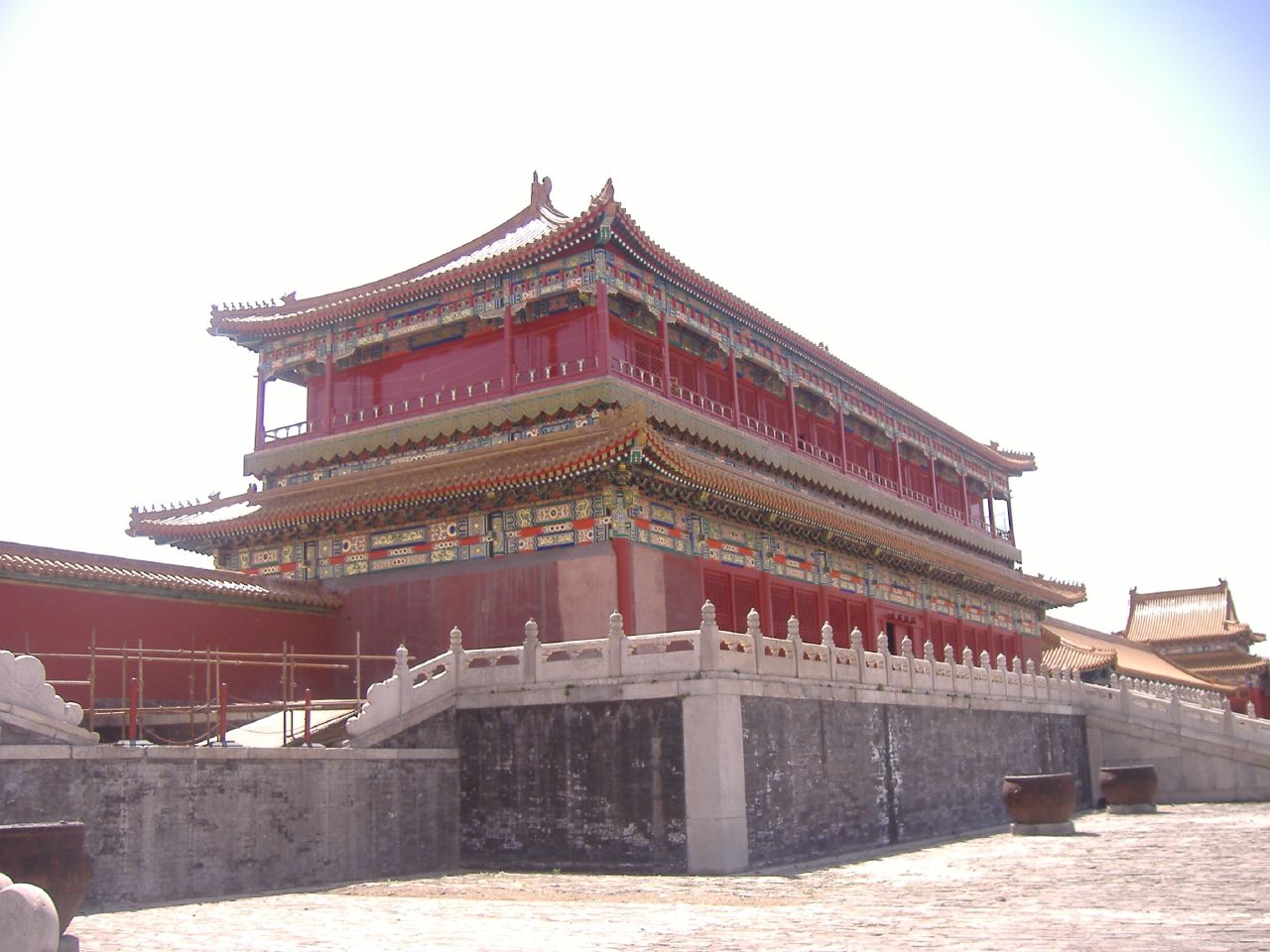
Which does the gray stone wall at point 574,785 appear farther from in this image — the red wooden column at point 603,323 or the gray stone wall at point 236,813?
the red wooden column at point 603,323

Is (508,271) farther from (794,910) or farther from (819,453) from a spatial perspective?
(794,910)

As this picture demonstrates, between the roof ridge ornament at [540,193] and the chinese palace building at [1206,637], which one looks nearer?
the roof ridge ornament at [540,193]

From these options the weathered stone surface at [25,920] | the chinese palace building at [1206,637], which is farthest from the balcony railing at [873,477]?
the chinese palace building at [1206,637]

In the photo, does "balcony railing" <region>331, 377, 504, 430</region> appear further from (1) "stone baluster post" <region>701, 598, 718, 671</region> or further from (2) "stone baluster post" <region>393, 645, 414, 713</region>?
(1) "stone baluster post" <region>701, 598, 718, 671</region>

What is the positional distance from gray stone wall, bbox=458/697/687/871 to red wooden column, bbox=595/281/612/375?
25.5 ft

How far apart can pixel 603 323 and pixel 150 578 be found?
9.10m

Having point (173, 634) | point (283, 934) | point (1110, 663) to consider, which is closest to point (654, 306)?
point (173, 634)

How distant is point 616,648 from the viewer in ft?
60.2

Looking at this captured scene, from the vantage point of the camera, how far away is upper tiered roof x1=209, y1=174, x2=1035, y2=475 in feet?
80.9

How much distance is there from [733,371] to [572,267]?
498 cm

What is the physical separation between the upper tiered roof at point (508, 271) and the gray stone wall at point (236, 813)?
407 inches

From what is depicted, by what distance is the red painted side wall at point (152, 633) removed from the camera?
20.1 metres

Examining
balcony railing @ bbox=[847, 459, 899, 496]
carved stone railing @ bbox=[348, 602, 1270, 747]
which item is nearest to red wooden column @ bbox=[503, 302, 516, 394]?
carved stone railing @ bbox=[348, 602, 1270, 747]

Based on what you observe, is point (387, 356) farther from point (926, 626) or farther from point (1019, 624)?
point (1019, 624)
